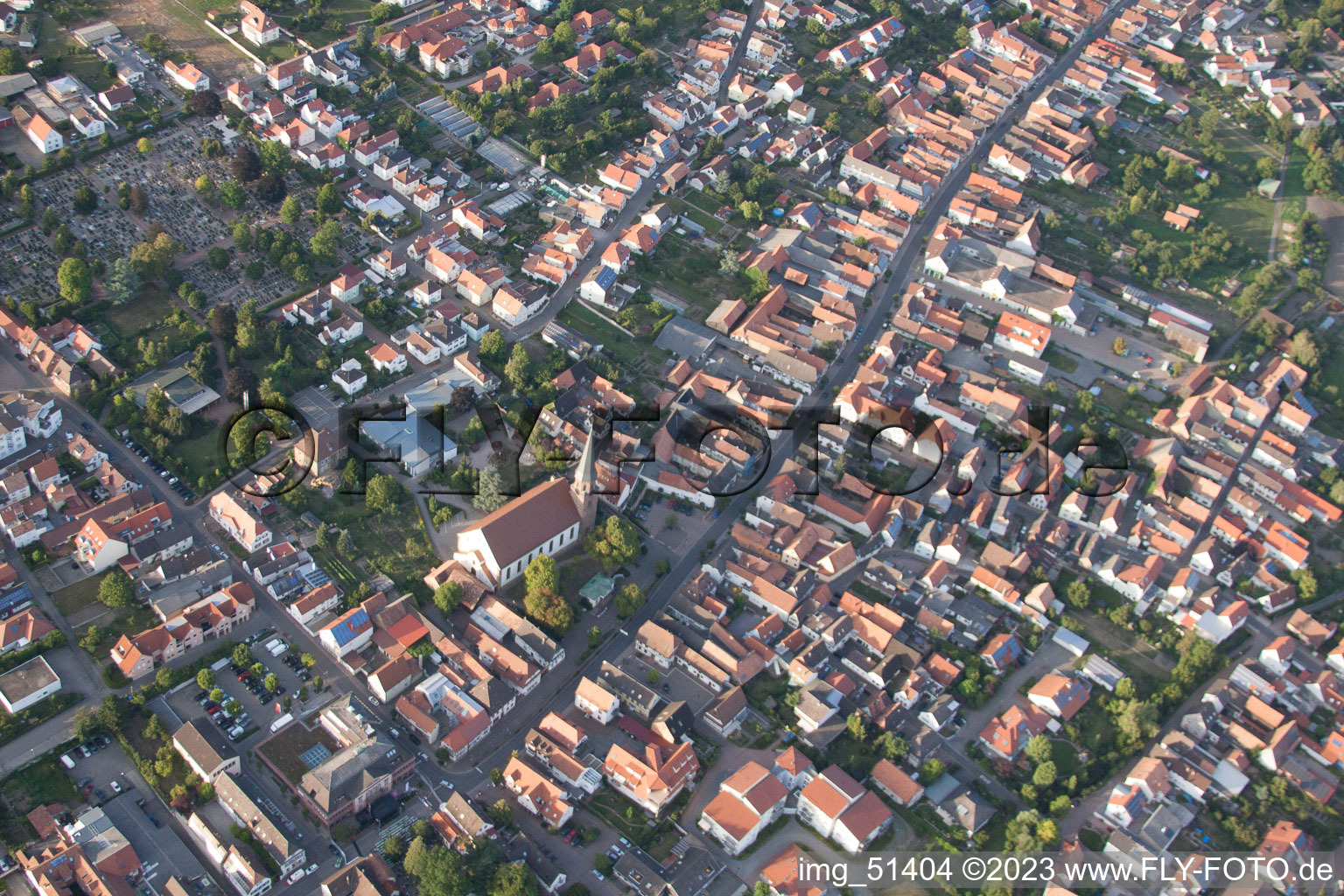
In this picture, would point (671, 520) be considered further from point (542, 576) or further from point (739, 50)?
point (739, 50)

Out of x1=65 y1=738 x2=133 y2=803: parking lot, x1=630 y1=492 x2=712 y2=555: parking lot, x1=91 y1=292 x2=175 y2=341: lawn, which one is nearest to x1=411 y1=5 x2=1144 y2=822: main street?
x1=630 y1=492 x2=712 y2=555: parking lot

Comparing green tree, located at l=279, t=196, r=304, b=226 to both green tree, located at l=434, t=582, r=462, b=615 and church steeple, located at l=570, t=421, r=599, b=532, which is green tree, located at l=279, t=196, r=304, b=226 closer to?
church steeple, located at l=570, t=421, r=599, b=532

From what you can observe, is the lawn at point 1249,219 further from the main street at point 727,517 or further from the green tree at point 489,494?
the green tree at point 489,494

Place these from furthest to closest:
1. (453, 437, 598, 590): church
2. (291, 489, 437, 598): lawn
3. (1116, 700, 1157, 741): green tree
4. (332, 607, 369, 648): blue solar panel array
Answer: (291, 489, 437, 598): lawn → (453, 437, 598, 590): church → (1116, 700, 1157, 741): green tree → (332, 607, 369, 648): blue solar panel array

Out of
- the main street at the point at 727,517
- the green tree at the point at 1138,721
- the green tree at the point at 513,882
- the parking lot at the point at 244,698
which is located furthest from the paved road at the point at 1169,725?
the parking lot at the point at 244,698

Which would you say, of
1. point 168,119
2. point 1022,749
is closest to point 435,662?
point 1022,749

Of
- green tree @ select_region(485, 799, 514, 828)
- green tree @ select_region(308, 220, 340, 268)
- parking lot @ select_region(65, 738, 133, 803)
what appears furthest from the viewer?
green tree @ select_region(308, 220, 340, 268)
